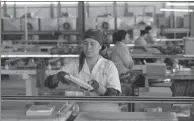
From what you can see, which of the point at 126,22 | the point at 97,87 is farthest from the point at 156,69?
the point at 126,22

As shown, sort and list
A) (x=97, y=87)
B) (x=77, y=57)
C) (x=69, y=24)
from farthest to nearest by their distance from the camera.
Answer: (x=69, y=24)
(x=77, y=57)
(x=97, y=87)

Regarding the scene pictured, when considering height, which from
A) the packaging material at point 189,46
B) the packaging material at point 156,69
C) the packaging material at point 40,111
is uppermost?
the packaging material at point 189,46

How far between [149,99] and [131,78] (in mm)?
3185

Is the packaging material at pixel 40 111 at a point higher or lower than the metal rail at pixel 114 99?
lower

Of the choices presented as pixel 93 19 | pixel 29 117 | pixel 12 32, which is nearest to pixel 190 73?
pixel 29 117

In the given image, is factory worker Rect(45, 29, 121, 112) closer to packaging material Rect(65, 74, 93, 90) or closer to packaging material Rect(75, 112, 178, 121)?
packaging material Rect(65, 74, 93, 90)

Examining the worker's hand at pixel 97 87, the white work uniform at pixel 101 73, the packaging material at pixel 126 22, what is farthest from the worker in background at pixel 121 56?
the packaging material at pixel 126 22

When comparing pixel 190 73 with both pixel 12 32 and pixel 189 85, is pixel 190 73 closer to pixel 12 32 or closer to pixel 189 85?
pixel 189 85

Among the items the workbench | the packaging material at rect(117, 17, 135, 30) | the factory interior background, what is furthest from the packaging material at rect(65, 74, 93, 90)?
the packaging material at rect(117, 17, 135, 30)

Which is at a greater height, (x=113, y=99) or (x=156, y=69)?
(x=113, y=99)

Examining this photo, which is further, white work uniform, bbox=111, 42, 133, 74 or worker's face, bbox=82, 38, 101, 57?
white work uniform, bbox=111, 42, 133, 74

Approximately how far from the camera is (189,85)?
542cm

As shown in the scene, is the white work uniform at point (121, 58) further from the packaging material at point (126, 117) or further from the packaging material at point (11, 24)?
the packaging material at point (11, 24)

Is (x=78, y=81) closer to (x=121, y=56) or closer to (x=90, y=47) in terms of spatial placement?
(x=90, y=47)
